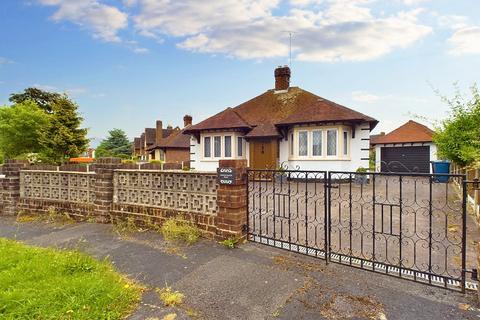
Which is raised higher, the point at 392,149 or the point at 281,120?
the point at 281,120

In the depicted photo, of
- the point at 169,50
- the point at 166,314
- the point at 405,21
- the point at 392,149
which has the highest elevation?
the point at 169,50

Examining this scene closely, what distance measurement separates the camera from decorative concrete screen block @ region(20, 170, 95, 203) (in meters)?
7.65

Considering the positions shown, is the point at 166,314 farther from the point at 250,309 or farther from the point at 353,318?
the point at 353,318

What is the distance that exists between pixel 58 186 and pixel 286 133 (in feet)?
37.2

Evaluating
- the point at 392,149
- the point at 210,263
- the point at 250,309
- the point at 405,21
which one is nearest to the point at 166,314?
the point at 250,309

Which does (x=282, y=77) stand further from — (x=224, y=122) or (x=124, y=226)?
(x=124, y=226)

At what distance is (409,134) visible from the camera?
2217 cm

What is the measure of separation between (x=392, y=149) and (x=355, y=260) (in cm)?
2139

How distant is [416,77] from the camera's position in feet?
35.1

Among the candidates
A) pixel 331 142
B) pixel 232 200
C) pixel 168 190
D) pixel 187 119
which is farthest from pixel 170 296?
pixel 187 119

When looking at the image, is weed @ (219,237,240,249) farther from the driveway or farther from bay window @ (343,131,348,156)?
bay window @ (343,131,348,156)

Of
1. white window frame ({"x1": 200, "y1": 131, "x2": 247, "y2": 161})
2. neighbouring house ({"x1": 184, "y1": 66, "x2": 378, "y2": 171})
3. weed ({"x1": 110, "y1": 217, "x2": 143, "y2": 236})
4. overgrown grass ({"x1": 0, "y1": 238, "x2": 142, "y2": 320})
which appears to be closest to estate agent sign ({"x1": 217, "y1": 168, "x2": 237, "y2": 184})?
overgrown grass ({"x1": 0, "y1": 238, "x2": 142, "y2": 320})

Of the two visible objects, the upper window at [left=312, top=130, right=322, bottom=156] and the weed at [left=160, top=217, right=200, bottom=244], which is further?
Result: the upper window at [left=312, top=130, right=322, bottom=156]

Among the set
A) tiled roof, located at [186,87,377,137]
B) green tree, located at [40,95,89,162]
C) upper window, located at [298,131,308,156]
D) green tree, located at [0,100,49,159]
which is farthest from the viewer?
green tree, located at [0,100,49,159]
